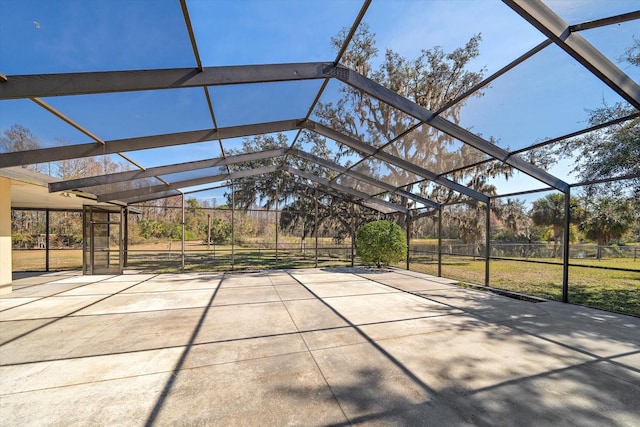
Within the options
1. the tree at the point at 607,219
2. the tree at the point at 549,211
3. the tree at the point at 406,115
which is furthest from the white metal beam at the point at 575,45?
the tree at the point at 549,211

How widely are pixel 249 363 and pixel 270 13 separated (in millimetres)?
4136

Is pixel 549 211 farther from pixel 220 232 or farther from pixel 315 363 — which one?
pixel 220 232

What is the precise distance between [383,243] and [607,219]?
596 centimetres

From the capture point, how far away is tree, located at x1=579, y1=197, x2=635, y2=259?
5.93 meters

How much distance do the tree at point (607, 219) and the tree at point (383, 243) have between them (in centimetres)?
514

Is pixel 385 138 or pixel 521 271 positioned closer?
pixel 385 138

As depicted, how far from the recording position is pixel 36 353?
10.9 feet

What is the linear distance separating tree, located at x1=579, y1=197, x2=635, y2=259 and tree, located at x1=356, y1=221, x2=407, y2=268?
16.9 feet

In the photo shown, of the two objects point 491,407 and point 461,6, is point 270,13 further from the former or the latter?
point 491,407

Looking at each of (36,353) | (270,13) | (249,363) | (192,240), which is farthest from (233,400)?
(192,240)

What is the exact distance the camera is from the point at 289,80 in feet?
14.8

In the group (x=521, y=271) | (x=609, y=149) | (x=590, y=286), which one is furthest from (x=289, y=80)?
(x=521, y=271)

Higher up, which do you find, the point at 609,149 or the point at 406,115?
the point at 406,115

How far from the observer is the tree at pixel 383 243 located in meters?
10.5
